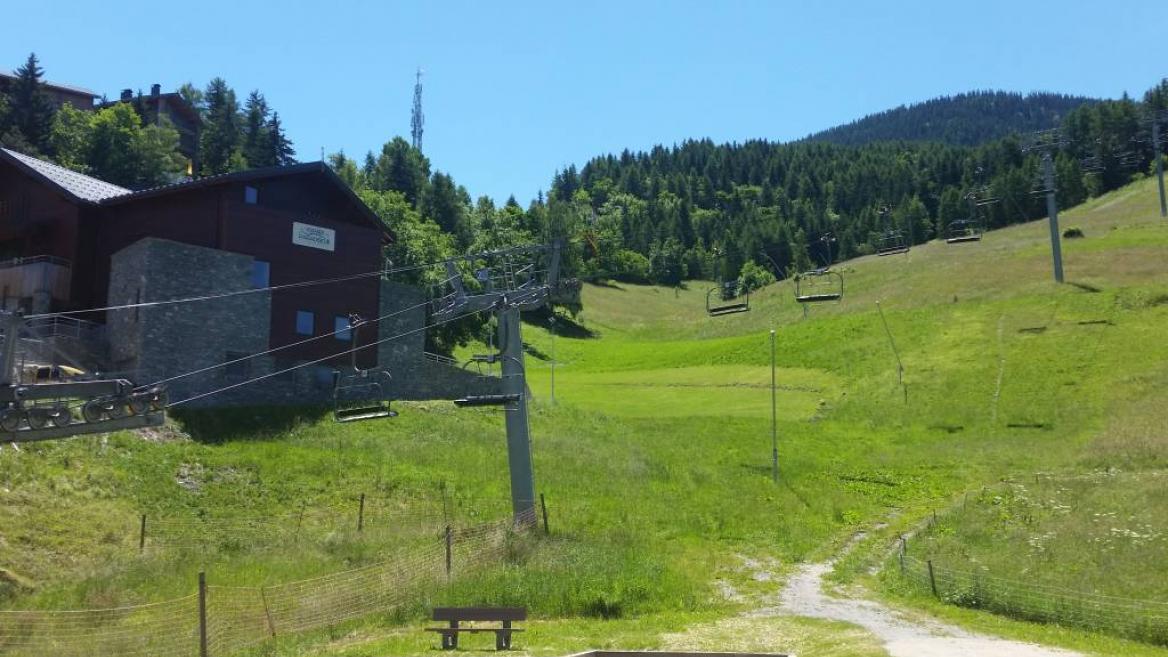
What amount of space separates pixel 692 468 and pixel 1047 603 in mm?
21249

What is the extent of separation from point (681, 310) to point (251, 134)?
6717 cm

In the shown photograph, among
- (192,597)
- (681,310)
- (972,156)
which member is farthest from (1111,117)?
(192,597)

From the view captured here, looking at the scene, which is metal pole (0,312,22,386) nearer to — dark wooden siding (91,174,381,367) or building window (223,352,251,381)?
building window (223,352,251,381)

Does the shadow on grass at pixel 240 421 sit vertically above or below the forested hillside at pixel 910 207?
below

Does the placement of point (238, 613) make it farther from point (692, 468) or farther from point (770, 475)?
point (770, 475)

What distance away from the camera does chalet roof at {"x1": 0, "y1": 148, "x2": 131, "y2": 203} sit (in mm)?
50688

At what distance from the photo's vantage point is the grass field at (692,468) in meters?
26.9

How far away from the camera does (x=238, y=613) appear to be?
22.7 meters

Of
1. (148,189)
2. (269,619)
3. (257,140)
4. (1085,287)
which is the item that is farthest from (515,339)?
(257,140)

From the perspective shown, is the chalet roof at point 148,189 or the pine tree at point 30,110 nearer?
the chalet roof at point 148,189

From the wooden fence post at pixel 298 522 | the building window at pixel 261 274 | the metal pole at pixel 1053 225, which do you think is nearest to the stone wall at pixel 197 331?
the building window at pixel 261 274

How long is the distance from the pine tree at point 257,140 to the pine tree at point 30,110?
2820 centimetres

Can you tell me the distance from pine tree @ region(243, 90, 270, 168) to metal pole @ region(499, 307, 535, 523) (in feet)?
358

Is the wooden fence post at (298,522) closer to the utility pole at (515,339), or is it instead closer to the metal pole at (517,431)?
the utility pole at (515,339)
